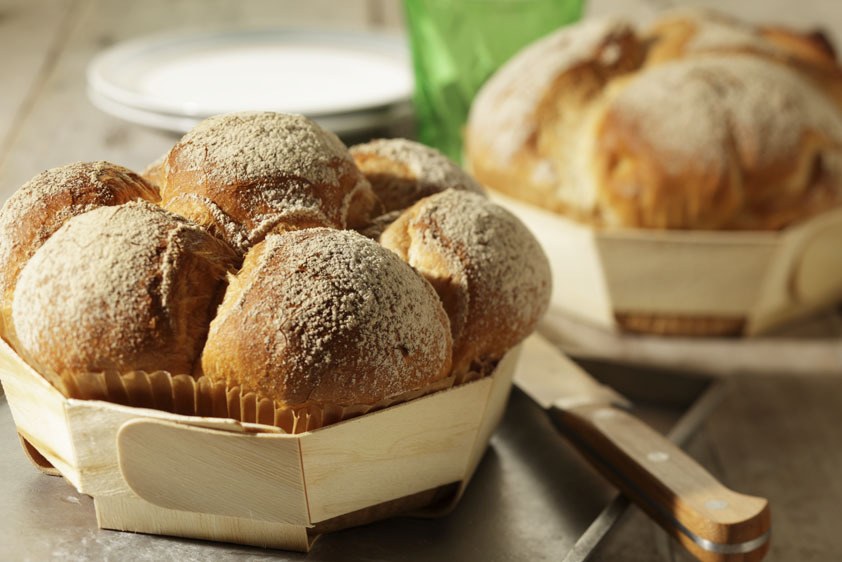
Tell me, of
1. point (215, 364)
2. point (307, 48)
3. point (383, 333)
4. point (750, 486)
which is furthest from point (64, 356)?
point (307, 48)

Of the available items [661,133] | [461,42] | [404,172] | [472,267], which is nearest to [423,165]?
[404,172]

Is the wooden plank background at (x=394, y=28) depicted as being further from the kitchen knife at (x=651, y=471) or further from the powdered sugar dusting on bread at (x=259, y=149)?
the powdered sugar dusting on bread at (x=259, y=149)

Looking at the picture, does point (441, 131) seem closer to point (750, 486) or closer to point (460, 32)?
point (460, 32)

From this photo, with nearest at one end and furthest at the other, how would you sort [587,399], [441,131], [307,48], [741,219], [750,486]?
[587,399] < [750,486] < [741,219] < [441,131] < [307,48]

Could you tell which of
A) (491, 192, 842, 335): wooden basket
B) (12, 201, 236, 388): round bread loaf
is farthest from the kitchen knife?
(12, 201, 236, 388): round bread loaf

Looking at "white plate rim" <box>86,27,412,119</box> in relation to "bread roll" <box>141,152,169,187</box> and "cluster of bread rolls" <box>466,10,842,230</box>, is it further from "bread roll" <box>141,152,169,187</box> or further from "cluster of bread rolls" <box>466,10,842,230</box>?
"bread roll" <box>141,152,169,187</box>
